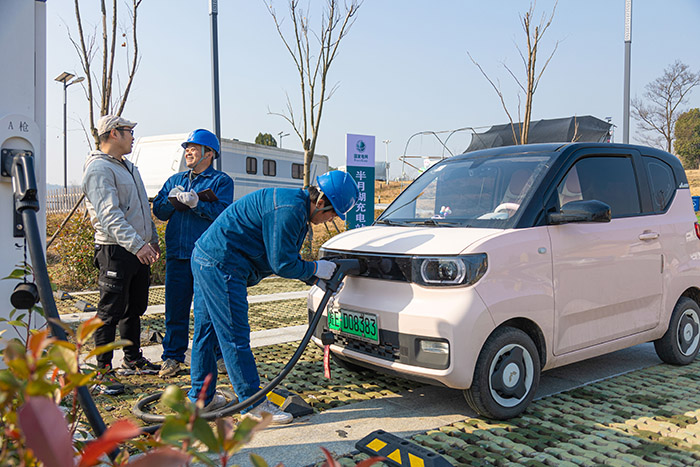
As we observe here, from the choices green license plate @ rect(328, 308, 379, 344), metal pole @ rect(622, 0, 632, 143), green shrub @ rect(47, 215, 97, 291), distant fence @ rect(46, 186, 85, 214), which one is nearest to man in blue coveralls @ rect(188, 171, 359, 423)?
green license plate @ rect(328, 308, 379, 344)

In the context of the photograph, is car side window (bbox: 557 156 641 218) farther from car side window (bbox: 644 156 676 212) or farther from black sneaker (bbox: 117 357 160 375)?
black sneaker (bbox: 117 357 160 375)

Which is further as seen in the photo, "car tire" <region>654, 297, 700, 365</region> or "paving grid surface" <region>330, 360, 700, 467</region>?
"car tire" <region>654, 297, 700, 365</region>

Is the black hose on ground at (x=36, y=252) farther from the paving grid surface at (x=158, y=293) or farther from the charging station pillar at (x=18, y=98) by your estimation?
the paving grid surface at (x=158, y=293)

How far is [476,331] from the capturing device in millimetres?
3066

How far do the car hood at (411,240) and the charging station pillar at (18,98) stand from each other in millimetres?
1926

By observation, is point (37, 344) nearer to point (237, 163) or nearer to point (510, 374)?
point (510, 374)

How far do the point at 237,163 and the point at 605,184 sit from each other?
17609 mm

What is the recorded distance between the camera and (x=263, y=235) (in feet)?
10.7

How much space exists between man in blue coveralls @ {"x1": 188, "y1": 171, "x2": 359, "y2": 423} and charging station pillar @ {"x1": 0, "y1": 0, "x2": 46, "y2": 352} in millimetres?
1023

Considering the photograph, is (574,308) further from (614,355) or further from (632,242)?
(614,355)

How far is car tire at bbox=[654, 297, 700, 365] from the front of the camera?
448 centimetres

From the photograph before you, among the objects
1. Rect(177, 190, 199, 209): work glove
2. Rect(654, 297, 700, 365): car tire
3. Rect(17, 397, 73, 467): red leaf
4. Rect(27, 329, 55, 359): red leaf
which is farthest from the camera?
Rect(654, 297, 700, 365): car tire

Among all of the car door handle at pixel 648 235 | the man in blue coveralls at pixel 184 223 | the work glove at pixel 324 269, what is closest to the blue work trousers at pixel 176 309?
the man in blue coveralls at pixel 184 223

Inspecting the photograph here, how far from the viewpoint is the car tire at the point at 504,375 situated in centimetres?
316
